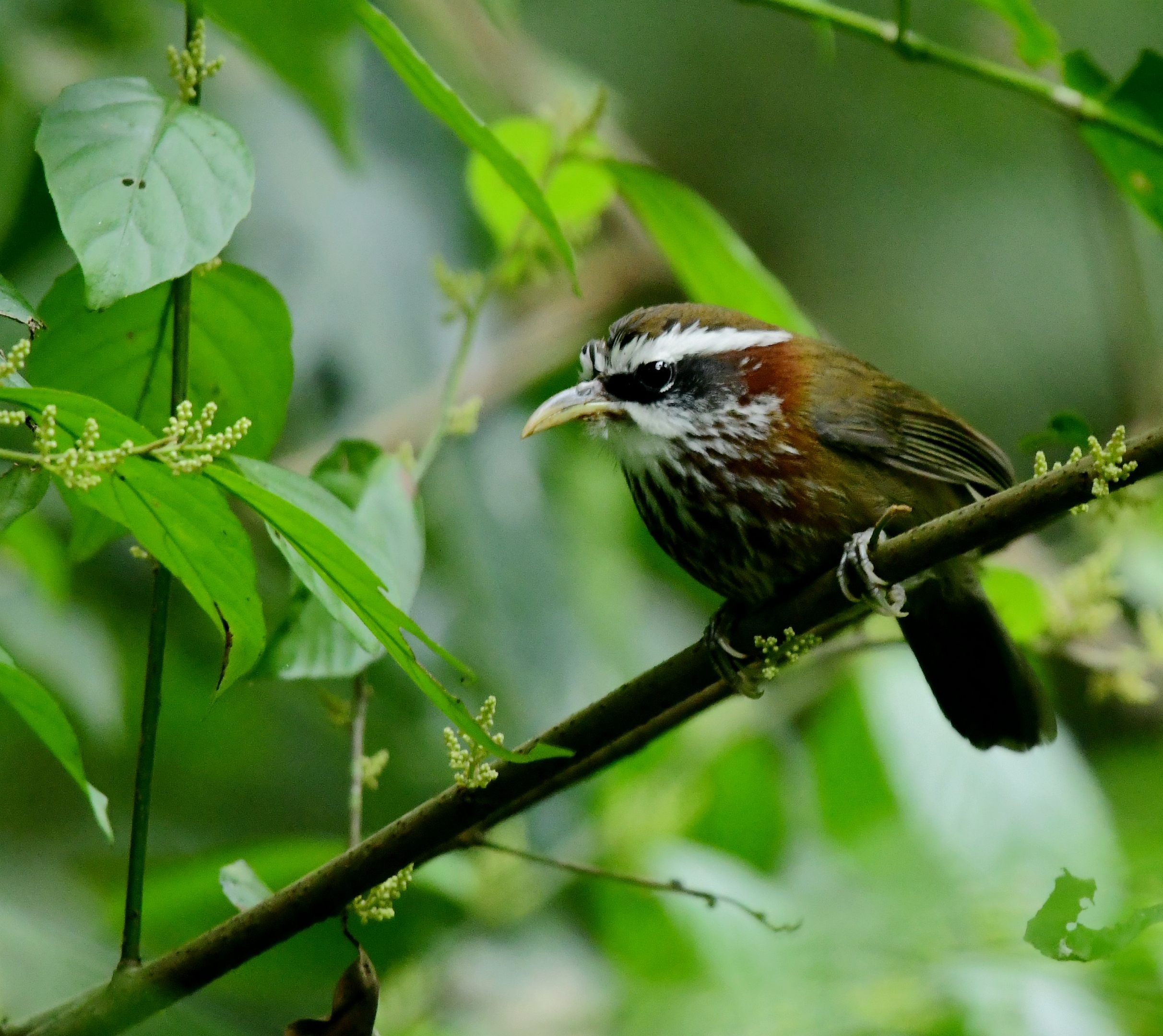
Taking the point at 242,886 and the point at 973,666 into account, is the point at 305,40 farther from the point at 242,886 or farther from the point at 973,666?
the point at 973,666

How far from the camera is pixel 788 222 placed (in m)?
8.89

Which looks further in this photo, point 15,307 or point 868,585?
point 868,585

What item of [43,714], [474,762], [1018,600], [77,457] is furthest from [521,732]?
[77,457]

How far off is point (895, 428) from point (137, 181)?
191 cm

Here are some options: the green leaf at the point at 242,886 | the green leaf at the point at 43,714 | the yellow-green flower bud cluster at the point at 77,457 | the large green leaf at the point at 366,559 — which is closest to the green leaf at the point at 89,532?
the large green leaf at the point at 366,559

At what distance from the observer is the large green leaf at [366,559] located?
187 cm

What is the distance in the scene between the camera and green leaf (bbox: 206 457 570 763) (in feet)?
4.80

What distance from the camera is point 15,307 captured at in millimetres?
1547

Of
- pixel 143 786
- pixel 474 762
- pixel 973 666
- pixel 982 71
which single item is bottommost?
pixel 973 666

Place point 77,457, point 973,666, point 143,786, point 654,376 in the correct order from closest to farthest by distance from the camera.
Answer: point 77,457
point 143,786
point 654,376
point 973,666

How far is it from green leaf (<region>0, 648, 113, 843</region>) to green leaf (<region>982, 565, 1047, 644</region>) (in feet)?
6.79

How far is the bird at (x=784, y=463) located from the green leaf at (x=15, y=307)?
1.31 metres

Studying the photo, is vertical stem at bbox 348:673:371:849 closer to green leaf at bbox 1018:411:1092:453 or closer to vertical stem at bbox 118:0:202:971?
vertical stem at bbox 118:0:202:971

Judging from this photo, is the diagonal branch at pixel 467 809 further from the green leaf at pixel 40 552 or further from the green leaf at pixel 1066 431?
the green leaf at pixel 40 552
